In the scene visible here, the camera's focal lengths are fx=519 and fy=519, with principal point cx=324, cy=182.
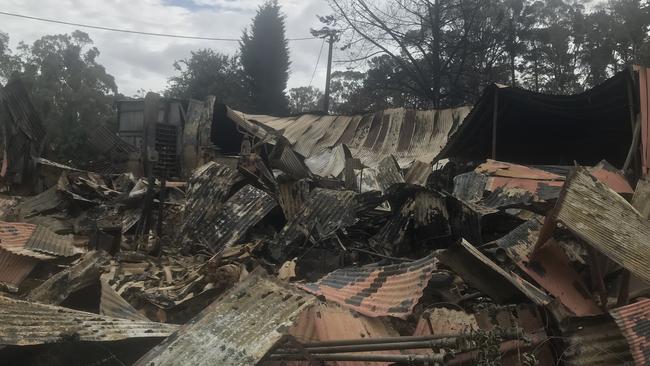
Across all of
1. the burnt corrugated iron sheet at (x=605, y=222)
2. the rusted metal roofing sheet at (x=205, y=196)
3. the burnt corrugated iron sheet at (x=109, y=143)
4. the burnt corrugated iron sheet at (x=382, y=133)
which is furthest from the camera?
the burnt corrugated iron sheet at (x=109, y=143)

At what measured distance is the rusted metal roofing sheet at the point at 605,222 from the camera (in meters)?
2.90

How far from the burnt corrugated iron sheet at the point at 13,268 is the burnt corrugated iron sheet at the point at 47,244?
1.12ft

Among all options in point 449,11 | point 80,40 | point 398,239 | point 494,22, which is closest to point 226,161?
point 398,239

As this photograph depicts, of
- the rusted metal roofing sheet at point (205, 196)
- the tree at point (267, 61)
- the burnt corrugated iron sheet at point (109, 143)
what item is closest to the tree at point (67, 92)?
the burnt corrugated iron sheet at point (109, 143)

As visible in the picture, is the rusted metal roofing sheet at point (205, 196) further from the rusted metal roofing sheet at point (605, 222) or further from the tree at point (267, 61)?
the tree at point (267, 61)

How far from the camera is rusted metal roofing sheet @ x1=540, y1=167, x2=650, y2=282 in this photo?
2.90 metres

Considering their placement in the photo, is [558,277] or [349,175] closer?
[558,277]

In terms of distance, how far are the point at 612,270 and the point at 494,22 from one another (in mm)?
22380

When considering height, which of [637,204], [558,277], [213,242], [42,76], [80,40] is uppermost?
[80,40]

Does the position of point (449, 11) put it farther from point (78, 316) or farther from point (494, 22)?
point (78, 316)

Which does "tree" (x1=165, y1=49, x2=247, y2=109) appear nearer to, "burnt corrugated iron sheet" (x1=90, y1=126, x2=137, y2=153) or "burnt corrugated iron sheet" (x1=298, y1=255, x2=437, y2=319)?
"burnt corrugated iron sheet" (x1=90, y1=126, x2=137, y2=153)

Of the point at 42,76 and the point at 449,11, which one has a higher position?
the point at 449,11

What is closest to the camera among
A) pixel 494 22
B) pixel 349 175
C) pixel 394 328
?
pixel 394 328

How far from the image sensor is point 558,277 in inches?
136
